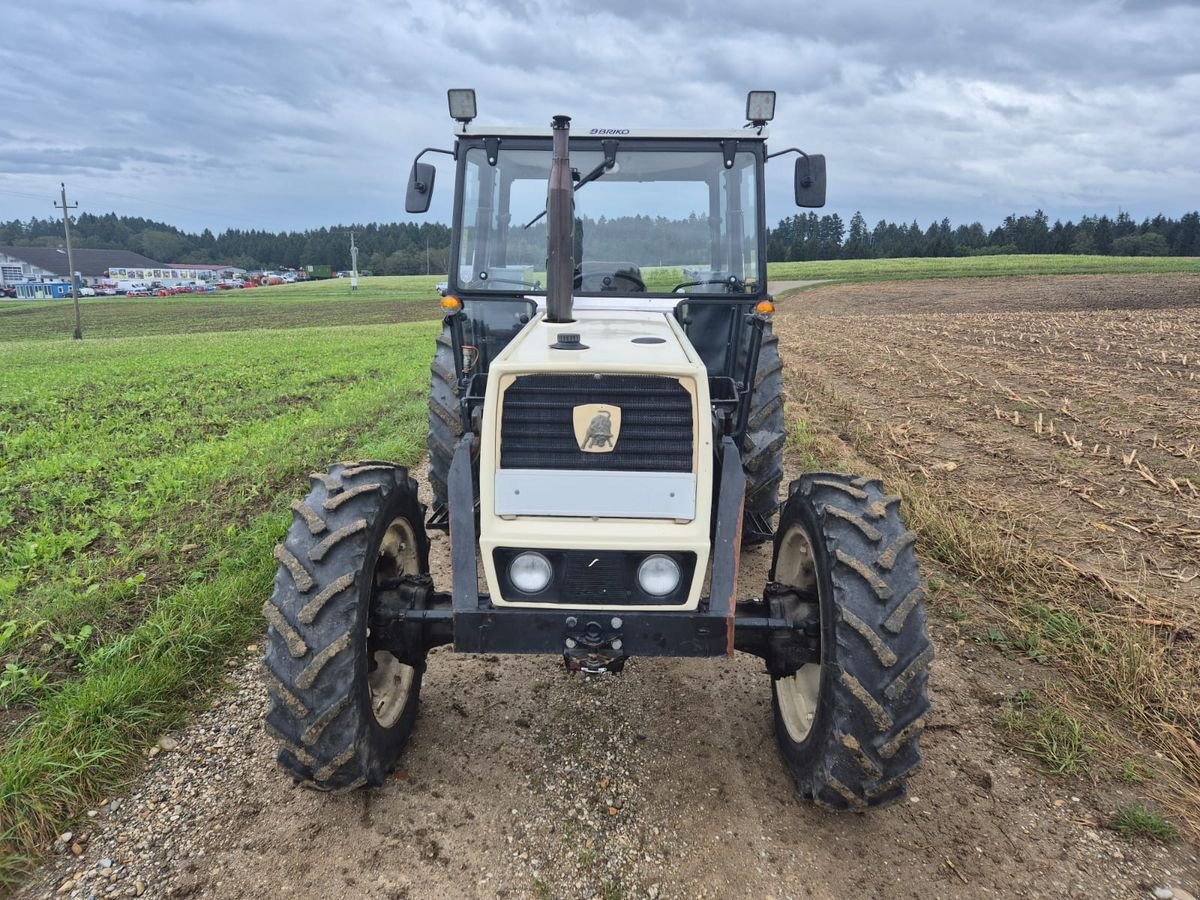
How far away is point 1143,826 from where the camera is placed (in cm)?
281

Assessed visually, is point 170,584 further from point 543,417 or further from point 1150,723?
point 1150,723

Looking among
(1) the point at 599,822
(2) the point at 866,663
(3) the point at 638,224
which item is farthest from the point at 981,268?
(1) the point at 599,822

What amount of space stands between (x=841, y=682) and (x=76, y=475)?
24.0ft

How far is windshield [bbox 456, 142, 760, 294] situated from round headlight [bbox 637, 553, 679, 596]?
2279 millimetres

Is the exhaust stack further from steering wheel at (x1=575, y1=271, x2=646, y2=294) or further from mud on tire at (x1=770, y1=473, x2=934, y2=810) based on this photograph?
mud on tire at (x1=770, y1=473, x2=934, y2=810)

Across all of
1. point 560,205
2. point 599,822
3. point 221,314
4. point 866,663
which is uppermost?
point 221,314

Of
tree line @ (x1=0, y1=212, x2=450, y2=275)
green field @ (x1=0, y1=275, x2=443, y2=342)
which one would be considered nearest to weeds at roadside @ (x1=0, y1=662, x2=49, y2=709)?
green field @ (x1=0, y1=275, x2=443, y2=342)

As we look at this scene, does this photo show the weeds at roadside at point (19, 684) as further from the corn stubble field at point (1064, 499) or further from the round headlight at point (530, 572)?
the corn stubble field at point (1064, 499)

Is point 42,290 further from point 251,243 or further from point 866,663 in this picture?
point 866,663

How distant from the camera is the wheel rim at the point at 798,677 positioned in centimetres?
320

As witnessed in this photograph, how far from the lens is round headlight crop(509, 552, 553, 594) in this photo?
9.16ft

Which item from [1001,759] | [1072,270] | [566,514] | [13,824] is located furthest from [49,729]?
[1072,270]

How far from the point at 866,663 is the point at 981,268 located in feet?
177

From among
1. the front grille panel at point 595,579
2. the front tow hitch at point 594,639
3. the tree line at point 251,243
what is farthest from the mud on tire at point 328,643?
the tree line at point 251,243
